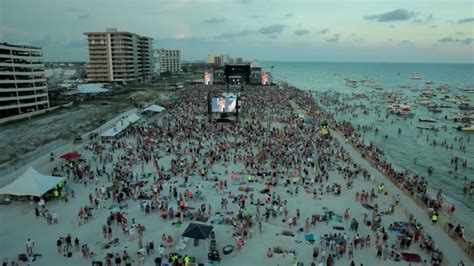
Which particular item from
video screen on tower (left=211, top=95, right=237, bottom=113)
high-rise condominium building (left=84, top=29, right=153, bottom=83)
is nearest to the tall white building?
high-rise condominium building (left=84, top=29, right=153, bottom=83)

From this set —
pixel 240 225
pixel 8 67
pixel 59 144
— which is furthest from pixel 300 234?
pixel 8 67

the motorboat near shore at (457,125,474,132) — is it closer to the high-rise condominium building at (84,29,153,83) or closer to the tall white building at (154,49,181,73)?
the high-rise condominium building at (84,29,153,83)

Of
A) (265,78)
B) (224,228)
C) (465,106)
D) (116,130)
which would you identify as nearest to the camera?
(224,228)

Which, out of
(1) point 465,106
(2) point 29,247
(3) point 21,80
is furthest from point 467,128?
(3) point 21,80

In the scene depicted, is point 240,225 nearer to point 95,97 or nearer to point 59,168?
point 59,168

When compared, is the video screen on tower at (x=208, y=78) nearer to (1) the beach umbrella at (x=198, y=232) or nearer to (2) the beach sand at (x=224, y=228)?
(2) the beach sand at (x=224, y=228)

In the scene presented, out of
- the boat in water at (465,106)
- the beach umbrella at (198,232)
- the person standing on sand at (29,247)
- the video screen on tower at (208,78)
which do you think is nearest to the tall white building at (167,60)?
the video screen on tower at (208,78)

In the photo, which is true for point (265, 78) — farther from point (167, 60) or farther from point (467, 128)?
point (167, 60)
